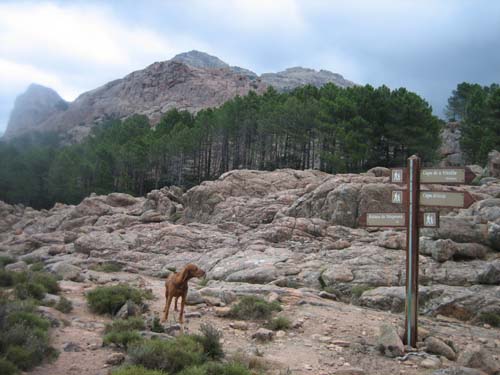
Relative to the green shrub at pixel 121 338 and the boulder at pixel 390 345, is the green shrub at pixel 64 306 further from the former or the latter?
the boulder at pixel 390 345

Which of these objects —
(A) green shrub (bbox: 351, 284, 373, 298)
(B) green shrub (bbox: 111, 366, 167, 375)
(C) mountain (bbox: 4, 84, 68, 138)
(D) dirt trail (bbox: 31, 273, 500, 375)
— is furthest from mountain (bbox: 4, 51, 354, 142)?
(B) green shrub (bbox: 111, 366, 167, 375)

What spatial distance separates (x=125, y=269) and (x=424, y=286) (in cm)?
1345

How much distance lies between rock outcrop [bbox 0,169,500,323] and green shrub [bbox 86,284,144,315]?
1773 mm

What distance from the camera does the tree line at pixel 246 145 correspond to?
40.3 metres

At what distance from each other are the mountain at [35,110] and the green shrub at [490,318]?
158971 millimetres

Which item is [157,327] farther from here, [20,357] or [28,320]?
[20,357]

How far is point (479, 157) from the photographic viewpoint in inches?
1596

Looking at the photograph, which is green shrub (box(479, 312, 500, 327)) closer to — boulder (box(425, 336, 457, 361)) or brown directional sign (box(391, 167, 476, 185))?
boulder (box(425, 336, 457, 361))

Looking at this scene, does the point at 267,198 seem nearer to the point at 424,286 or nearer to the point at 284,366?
the point at 424,286

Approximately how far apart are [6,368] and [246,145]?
49844 millimetres

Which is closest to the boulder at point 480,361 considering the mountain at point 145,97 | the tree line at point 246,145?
the tree line at point 246,145

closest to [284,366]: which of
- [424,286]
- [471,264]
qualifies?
[424,286]

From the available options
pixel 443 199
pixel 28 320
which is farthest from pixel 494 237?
pixel 28 320

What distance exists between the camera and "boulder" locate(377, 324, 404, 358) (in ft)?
26.0
